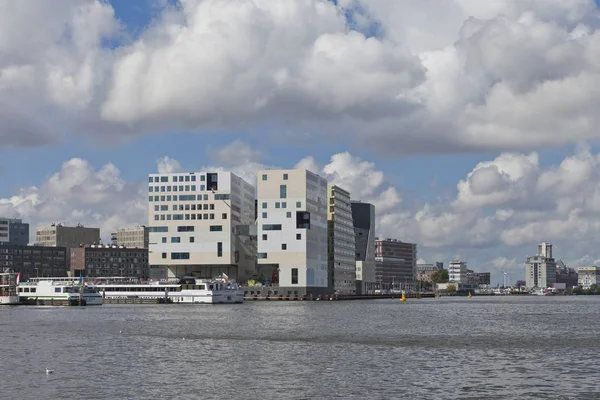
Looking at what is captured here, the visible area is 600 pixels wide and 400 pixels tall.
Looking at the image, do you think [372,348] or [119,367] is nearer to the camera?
[119,367]

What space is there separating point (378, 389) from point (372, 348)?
88.5 ft

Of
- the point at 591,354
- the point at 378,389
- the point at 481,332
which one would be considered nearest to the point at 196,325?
the point at 481,332

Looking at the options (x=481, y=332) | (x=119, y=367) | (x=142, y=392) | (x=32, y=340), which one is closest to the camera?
(x=142, y=392)

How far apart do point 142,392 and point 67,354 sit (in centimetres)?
2543

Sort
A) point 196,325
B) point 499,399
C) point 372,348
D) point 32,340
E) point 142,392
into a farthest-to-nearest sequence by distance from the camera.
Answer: point 196,325 → point 32,340 → point 372,348 → point 142,392 → point 499,399

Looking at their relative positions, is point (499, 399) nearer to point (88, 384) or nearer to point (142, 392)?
point (142, 392)

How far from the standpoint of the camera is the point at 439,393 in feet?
176

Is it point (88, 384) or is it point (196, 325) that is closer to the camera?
point (88, 384)

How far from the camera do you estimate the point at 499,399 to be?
51.2 meters

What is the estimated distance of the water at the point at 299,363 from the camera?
180ft

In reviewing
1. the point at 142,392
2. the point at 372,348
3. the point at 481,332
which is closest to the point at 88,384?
the point at 142,392

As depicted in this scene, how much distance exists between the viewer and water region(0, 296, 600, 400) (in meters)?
55.0

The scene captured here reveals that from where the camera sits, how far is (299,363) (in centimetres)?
6956

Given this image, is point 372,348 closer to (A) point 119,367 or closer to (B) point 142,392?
(A) point 119,367
